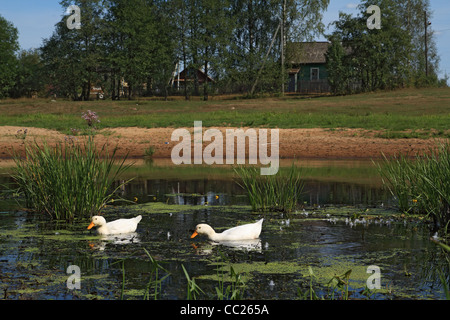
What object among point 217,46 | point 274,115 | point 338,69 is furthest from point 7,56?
point 274,115

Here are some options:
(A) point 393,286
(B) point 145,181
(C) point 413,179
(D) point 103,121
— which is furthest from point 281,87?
(A) point 393,286

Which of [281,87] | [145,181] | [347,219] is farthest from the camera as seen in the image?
[281,87]

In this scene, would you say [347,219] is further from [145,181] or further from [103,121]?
[103,121]

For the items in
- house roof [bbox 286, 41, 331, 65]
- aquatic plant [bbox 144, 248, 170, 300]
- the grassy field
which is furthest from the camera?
house roof [bbox 286, 41, 331, 65]

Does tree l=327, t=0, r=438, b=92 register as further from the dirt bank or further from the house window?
the dirt bank

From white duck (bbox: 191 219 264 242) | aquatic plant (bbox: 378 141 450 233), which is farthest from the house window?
white duck (bbox: 191 219 264 242)

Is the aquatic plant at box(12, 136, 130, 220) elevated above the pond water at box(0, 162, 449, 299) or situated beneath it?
elevated above

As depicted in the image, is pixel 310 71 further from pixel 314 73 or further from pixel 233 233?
pixel 233 233

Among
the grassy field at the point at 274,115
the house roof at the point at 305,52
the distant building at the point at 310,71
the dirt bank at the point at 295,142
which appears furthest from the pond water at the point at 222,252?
the distant building at the point at 310,71

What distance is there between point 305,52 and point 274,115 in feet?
108

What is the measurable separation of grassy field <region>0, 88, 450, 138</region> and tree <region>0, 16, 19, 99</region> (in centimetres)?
3238

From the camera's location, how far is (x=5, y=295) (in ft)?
20.6

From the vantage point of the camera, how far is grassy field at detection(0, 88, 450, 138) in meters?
26.7
